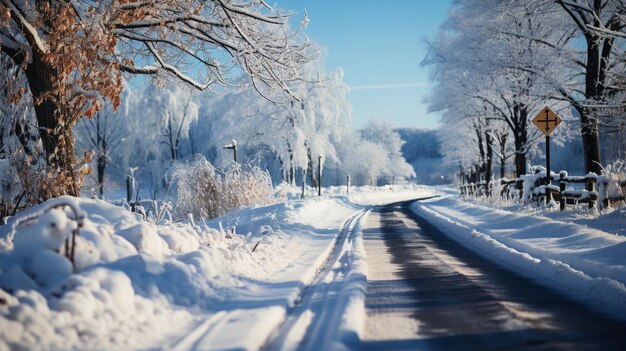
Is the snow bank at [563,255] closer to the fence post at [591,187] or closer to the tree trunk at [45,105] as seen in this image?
the fence post at [591,187]

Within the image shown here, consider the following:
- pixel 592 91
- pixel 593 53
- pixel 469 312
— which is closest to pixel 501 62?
pixel 593 53

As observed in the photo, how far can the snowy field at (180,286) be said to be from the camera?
10.1 feet

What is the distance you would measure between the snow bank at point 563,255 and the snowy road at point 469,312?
313mm

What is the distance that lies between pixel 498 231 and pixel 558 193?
4290 mm

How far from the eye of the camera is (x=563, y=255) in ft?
21.9

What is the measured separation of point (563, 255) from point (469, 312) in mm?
3496

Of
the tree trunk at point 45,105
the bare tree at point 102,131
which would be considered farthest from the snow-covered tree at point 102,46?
the bare tree at point 102,131

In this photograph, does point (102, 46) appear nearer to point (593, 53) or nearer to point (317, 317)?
point (317, 317)

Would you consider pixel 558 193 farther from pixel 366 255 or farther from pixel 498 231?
pixel 366 255

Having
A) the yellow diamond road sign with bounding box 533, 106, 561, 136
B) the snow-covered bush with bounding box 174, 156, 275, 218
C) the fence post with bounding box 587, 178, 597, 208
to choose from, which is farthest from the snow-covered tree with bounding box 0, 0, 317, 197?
the fence post with bounding box 587, 178, 597, 208

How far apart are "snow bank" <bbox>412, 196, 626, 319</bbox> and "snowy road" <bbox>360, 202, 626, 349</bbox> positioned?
31 cm

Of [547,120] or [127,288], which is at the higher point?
[547,120]

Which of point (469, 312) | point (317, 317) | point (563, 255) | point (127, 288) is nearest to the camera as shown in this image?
point (127, 288)

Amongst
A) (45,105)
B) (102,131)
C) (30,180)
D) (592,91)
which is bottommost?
(30,180)
